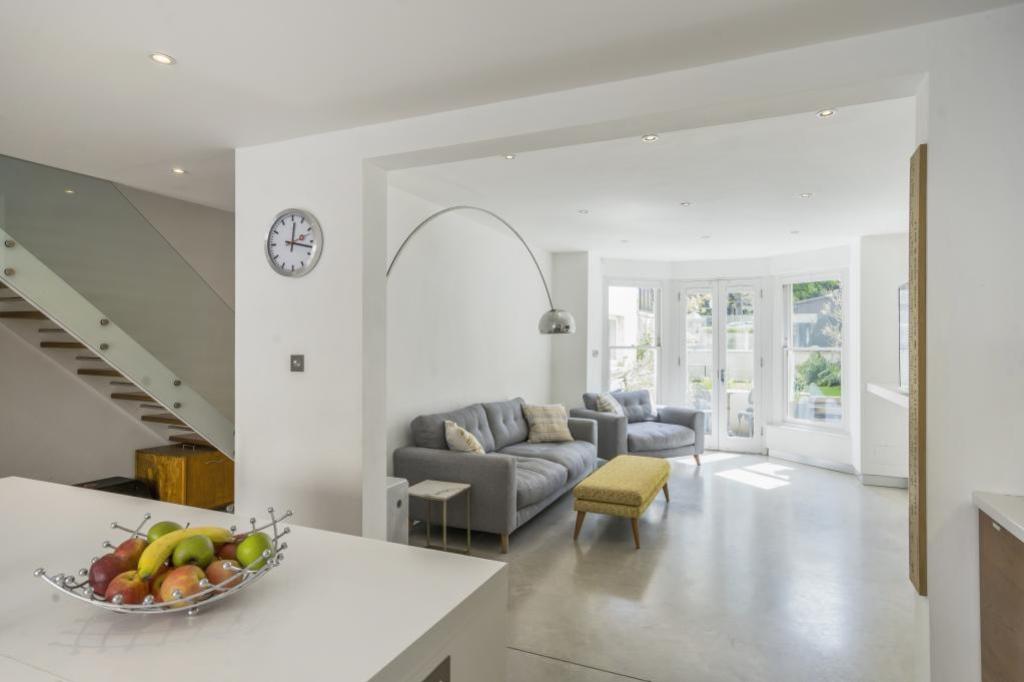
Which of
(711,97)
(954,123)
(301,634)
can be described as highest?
(711,97)

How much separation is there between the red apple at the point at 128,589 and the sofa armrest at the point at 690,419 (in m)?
6.53

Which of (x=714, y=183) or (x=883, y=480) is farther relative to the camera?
(x=883, y=480)

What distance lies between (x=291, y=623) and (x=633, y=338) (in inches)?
286

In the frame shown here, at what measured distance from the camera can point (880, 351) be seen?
607 cm

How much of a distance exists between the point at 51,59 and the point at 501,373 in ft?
14.7

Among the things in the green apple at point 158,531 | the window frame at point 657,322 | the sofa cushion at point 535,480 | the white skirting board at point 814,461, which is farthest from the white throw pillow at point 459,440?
the white skirting board at point 814,461

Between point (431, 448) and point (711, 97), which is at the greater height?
point (711, 97)

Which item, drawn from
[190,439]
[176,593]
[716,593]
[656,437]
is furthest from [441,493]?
[656,437]

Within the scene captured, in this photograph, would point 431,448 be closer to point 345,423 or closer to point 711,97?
point 345,423

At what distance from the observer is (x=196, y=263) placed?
200 inches

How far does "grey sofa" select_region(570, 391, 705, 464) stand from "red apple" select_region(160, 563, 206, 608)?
536cm

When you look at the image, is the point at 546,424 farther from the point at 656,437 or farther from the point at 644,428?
the point at 644,428

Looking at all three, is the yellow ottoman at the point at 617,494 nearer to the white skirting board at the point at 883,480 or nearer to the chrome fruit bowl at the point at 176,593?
the white skirting board at the point at 883,480

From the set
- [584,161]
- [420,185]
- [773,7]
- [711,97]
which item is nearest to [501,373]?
[420,185]
